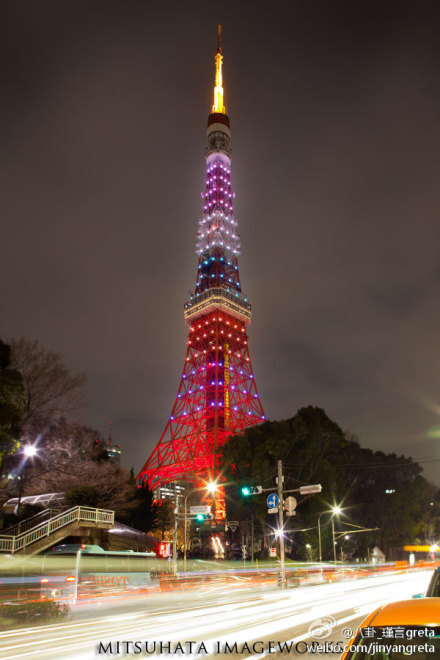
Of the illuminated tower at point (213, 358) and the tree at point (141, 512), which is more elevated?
the illuminated tower at point (213, 358)

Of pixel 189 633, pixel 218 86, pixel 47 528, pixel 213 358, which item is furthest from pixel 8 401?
pixel 218 86

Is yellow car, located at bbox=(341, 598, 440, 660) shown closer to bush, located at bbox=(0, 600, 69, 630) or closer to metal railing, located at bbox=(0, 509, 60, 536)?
bush, located at bbox=(0, 600, 69, 630)

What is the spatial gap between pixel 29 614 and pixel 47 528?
13.8 metres

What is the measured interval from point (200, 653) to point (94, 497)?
85.4 ft

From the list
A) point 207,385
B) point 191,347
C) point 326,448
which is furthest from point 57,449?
point 191,347

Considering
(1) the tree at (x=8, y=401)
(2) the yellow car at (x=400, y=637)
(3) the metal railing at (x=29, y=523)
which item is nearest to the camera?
(2) the yellow car at (x=400, y=637)

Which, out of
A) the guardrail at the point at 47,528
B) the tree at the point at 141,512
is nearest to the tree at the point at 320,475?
the tree at the point at 141,512

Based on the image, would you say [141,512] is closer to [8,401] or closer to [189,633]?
[8,401]

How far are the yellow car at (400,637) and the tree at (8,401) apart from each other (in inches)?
842

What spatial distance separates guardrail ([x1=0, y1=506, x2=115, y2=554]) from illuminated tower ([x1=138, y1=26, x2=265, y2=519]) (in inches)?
1421

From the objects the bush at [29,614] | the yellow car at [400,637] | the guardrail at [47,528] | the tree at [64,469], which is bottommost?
the bush at [29,614]

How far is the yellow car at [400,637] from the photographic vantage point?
3285 millimetres

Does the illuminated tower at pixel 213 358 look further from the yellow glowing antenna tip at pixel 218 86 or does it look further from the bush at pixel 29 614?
the bush at pixel 29 614

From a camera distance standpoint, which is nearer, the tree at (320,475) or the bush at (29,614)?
the bush at (29,614)
